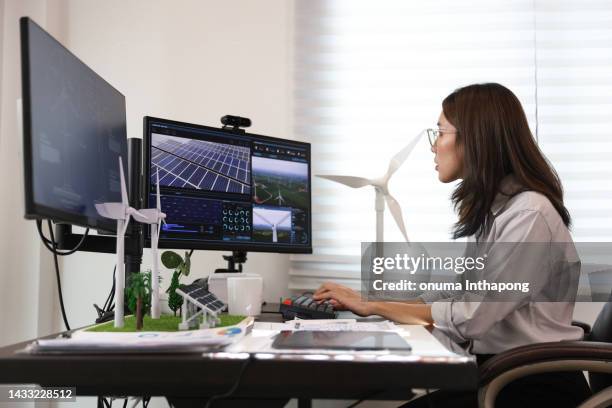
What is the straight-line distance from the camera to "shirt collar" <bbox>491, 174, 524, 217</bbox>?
1.43m

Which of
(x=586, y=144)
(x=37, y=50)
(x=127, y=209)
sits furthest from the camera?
(x=586, y=144)

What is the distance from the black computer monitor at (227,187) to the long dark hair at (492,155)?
0.62 meters

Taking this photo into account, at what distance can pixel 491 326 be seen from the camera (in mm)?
1222

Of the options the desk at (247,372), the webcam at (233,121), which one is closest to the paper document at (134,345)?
the desk at (247,372)

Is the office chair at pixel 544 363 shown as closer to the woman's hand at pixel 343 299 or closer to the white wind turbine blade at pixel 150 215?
the woman's hand at pixel 343 299

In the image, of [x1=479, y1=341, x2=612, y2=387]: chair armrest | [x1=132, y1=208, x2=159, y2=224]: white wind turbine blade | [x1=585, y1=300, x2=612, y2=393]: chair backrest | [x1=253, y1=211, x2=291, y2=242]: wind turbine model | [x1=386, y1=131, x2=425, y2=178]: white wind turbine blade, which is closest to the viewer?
[x1=479, y1=341, x2=612, y2=387]: chair armrest

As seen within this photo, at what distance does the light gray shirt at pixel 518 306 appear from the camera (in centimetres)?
121

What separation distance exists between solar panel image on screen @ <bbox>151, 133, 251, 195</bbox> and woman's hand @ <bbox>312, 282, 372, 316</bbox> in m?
0.50

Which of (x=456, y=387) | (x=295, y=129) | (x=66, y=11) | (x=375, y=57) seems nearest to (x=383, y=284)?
(x=295, y=129)

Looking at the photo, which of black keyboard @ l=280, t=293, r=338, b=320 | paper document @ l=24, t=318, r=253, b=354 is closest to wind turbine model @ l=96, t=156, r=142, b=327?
paper document @ l=24, t=318, r=253, b=354

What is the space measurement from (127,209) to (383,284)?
1.19 meters

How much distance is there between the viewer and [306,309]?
1431 millimetres

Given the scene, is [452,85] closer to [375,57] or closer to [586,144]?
[375,57]

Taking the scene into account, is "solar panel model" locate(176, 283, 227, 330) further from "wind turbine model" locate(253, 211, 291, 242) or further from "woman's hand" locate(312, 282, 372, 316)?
"wind turbine model" locate(253, 211, 291, 242)
